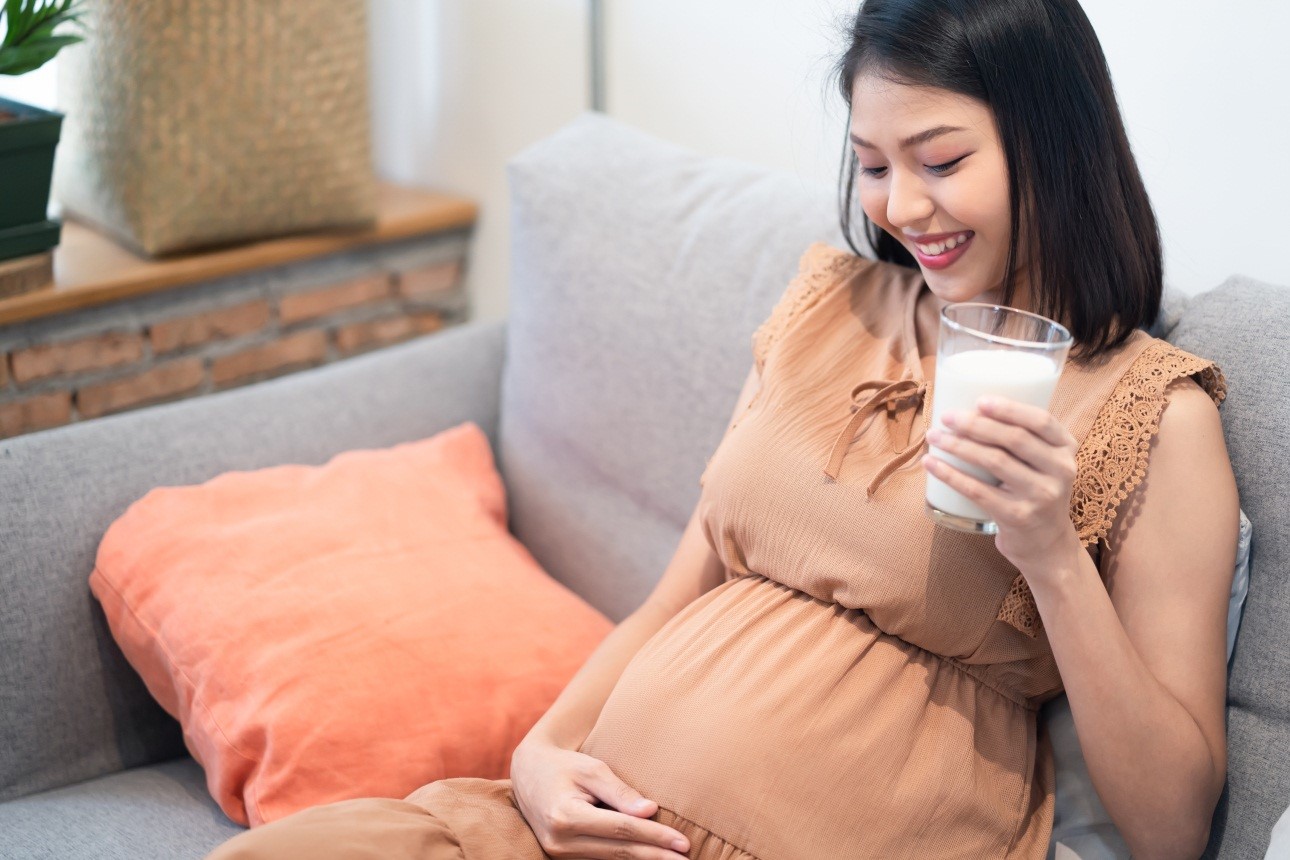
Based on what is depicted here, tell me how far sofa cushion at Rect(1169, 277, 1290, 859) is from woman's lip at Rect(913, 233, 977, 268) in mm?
282

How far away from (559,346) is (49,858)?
0.94 meters

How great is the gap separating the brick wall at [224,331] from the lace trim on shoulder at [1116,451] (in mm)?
1578

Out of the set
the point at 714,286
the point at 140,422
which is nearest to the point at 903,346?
the point at 714,286

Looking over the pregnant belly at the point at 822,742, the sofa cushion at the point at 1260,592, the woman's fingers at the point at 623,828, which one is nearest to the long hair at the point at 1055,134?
the sofa cushion at the point at 1260,592

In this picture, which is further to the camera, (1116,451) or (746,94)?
(746,94)

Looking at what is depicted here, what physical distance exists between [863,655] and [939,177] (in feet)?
1.56

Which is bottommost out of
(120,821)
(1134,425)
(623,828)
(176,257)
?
(120,821)

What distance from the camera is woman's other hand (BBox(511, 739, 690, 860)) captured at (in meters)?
1.16

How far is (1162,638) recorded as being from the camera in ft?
3.65

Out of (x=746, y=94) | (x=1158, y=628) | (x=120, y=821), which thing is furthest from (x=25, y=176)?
(x=1158, y=628)

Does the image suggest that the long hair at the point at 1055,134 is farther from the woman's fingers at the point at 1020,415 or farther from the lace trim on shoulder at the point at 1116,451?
the woman's fingers at the point at 1020,415

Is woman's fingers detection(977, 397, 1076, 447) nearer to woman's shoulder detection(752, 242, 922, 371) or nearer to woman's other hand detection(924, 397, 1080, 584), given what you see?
woman's other hand detection(924, 397, 1080, 584)

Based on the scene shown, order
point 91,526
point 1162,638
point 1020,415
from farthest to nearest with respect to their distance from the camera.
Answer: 1. point 91,526
2. point 1162,638
3. point 1020,415

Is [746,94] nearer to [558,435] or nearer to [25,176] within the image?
[558,435]
